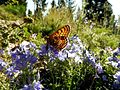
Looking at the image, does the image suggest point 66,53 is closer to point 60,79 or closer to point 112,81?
point 60,79

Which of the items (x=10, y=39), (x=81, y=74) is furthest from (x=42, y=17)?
(x=81, y=74)

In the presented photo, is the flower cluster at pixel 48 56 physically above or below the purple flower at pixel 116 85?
above

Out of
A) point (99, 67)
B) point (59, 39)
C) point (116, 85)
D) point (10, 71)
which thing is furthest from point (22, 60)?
point (116, 85)

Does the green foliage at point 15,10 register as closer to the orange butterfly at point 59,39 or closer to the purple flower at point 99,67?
the orange butterfly at point 59,39

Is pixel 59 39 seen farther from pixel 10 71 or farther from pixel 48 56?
pixel 10 71

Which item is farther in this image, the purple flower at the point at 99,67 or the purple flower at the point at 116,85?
the purple flower at the point at 99,67

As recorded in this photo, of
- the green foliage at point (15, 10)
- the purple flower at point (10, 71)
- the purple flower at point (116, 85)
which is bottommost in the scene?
the purple flower at point (116, 85)

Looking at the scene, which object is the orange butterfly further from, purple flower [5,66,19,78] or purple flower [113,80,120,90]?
purple flower [113,80,120,90]

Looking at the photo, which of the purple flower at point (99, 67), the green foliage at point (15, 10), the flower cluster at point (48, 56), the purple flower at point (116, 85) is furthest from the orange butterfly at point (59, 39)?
the green foliage at point (15, 10)
